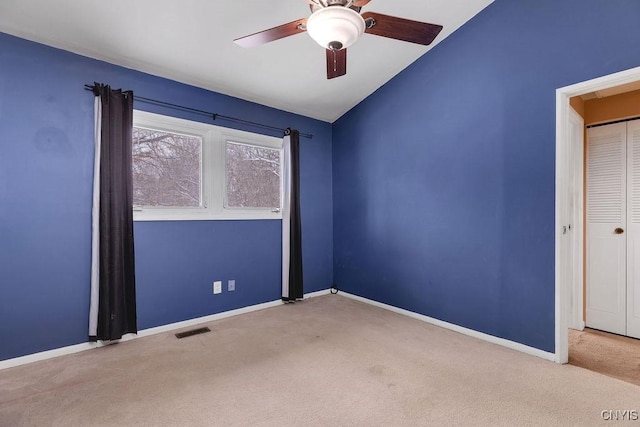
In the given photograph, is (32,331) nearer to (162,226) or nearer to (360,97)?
(162,226)

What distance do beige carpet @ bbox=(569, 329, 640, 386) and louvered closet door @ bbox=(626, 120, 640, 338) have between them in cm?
22

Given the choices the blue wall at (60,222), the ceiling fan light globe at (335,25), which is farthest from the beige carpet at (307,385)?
the ceiling fan light globe at (335,25)

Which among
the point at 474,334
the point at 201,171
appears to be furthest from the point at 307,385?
the point at 201,171

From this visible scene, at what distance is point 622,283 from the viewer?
2.84m

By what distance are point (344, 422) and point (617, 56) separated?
114 inches

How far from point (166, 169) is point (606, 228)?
4273 mm

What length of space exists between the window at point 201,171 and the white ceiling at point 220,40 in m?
0.49

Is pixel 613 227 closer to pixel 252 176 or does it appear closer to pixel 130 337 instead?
pixel 252 176

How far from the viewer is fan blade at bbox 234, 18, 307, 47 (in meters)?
1.71

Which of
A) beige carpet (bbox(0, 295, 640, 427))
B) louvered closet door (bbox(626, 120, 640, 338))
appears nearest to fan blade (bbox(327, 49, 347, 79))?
beige carpet (bbox(0, 295, 640, 427))

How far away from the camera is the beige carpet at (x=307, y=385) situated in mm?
1673

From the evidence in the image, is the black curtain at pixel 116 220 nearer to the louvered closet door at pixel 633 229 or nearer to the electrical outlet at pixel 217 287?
the electrical outlet at pixel 217 287

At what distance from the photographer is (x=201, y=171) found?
320 cm

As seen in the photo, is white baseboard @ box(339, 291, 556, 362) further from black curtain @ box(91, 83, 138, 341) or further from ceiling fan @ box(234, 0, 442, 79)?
black curtain @ box(91, 83, 138, 341)
